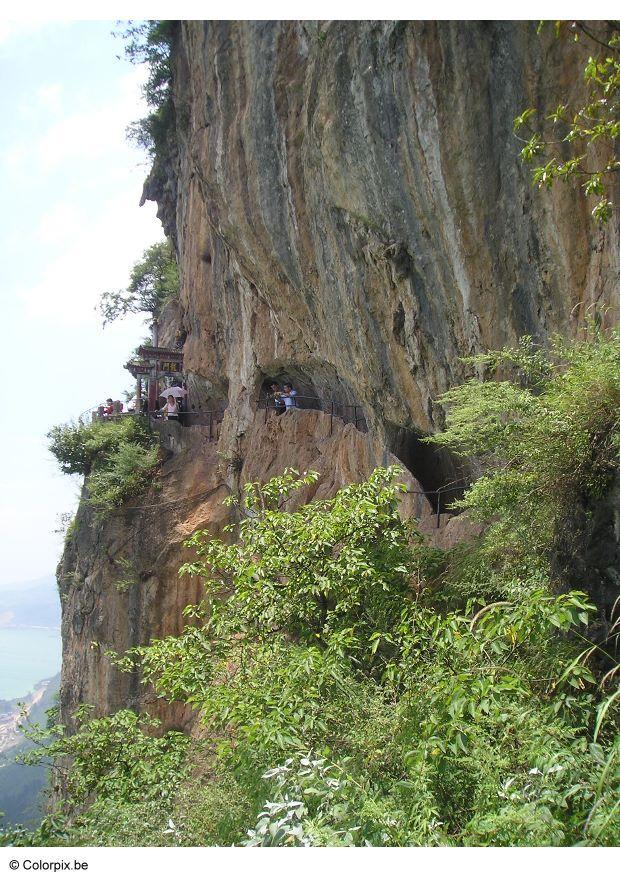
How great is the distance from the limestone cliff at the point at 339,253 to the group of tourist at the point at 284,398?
0.36 meters

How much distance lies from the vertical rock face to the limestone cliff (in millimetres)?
27

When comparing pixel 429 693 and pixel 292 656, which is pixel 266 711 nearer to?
pixel 292 656

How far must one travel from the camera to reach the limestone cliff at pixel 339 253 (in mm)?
7258

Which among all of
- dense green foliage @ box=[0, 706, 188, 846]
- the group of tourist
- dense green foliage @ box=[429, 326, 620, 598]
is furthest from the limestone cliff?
dense green foliage @ box=[0, 706, 188, 846]

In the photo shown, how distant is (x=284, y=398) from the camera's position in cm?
1561

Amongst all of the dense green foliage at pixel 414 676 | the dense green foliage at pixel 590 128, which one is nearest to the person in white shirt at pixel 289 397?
the dense green foliage at pixel 414 676

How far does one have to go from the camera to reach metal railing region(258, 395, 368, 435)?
1336cm

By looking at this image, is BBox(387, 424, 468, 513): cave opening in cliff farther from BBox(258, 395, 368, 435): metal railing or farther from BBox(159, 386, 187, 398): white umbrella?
BBox(159, 386, 187, 398): white umbrella

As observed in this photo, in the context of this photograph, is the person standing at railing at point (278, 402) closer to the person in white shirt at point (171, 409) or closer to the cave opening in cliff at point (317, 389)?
the cave opening in cliff at point (317, 389)

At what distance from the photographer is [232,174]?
1227 centimetres

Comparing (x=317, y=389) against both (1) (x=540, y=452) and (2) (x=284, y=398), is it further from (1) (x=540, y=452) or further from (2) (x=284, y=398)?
(1) (x=540, y=452)

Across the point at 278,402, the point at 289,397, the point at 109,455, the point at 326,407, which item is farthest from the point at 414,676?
the point at 109,455

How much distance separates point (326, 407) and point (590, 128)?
964cm

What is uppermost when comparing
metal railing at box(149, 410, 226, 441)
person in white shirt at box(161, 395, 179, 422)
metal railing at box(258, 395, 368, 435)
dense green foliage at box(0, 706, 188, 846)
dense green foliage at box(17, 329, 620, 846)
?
person in white shirt at box(161, 395, 179, 422)
